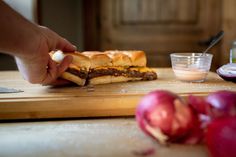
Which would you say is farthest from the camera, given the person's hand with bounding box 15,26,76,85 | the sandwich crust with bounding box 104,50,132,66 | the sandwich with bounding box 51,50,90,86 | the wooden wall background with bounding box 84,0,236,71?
the wooden wall background with bounding box 84,0,236,71

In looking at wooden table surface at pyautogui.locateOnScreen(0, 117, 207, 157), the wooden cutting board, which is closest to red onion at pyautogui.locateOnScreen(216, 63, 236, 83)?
the wooden cutting board

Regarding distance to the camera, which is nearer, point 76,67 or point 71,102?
point 71,102

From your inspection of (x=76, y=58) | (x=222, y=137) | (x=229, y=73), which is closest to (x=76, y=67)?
(x=76, y=58)

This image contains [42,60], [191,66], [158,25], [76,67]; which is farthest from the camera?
[158,25]

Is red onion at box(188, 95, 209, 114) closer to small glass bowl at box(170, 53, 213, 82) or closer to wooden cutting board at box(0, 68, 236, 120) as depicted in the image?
wooden cutting board at box(0, 68, 236, 120)

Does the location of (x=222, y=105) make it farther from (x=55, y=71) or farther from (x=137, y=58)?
(x=137, y=58)

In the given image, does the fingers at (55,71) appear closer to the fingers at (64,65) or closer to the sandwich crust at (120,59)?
the fingers at (64,65)
